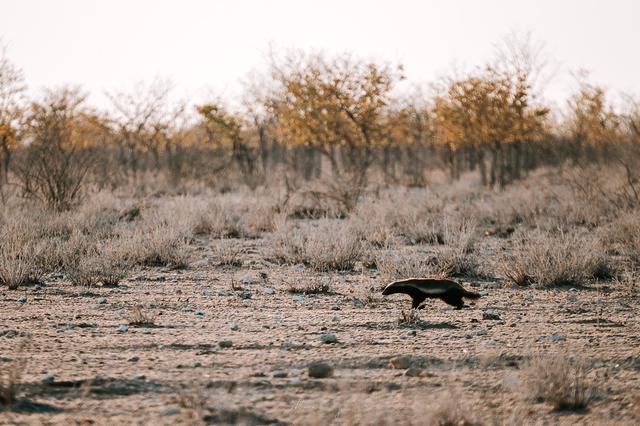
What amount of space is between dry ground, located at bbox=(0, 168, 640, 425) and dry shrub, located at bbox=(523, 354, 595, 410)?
0.03 ft

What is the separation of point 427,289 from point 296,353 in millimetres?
1628

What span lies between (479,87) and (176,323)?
2201 cm


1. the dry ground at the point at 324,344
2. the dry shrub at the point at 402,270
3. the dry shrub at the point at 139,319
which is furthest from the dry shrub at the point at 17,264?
the dry shrub at the point at 402,270

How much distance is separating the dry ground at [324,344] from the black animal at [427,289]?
18 centimetres

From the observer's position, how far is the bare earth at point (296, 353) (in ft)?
11.1

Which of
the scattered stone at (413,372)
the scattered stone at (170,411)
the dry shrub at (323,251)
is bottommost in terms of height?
the scattered stone at (170,411)

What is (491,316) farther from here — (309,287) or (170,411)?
(170,411)

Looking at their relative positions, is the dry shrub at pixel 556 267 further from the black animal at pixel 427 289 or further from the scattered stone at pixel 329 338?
the scattered stone at pixel 329 338

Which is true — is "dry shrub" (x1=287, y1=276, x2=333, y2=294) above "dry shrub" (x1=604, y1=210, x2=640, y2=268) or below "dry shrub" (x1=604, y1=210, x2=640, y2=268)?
below

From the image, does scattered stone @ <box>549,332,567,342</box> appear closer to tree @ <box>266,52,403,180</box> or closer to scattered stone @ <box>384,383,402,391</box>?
scattered stone @ <box>384,383,402,391</box>

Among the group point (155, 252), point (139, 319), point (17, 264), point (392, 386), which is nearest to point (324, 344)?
point (392, 386)

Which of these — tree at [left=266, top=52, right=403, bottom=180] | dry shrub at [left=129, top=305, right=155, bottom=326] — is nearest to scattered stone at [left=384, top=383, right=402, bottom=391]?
dry shrub at [left=129, top=305, right=155, bottom=326]

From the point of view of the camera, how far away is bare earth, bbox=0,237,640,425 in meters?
3.38

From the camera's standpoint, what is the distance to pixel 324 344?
4.68m
